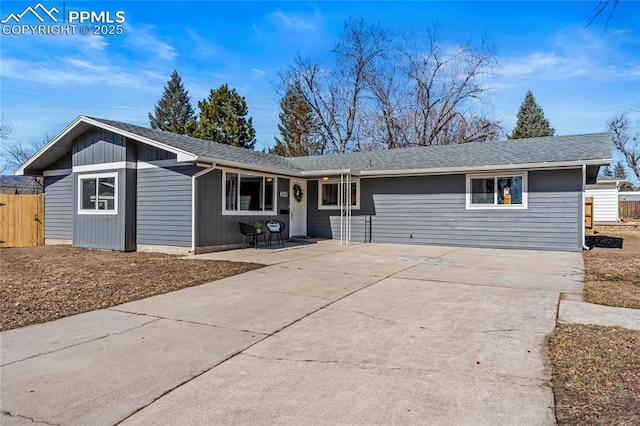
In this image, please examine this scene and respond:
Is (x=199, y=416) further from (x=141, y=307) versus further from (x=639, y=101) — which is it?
(x=639, y=101)

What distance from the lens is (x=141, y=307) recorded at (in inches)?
203

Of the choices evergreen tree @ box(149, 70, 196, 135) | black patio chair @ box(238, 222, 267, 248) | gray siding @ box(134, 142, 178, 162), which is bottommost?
black patio chair @ box(238, 222, 267, 248)

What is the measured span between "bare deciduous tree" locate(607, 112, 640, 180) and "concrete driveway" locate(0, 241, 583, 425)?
42157mm

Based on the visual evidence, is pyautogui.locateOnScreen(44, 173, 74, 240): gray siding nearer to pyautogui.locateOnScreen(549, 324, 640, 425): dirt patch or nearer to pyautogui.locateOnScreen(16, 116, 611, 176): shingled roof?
pyautogui.locateOnScreen(16, 116, 611, 176): shingled roof

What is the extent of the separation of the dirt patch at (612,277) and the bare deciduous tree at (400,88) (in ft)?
55.6

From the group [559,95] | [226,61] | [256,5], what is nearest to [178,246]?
[256,5]

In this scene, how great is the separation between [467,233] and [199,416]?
11.3 metres

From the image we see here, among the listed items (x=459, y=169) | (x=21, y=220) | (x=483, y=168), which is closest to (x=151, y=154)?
(x=21, y=220)

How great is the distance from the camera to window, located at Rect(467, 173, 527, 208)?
11.5m

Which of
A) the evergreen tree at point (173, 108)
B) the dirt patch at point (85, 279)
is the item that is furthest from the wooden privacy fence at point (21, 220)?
the evergreen tree at point (173, 108)

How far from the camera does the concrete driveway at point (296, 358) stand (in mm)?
2502

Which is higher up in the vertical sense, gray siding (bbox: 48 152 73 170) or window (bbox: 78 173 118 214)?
gray siding (bbox: 48 152 73 170)

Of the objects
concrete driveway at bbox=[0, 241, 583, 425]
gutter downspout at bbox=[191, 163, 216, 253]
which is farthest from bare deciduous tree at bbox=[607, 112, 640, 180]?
gutter downspout at bbox=[191, 163, 216, 253]

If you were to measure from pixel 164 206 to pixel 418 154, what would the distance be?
9.11m
